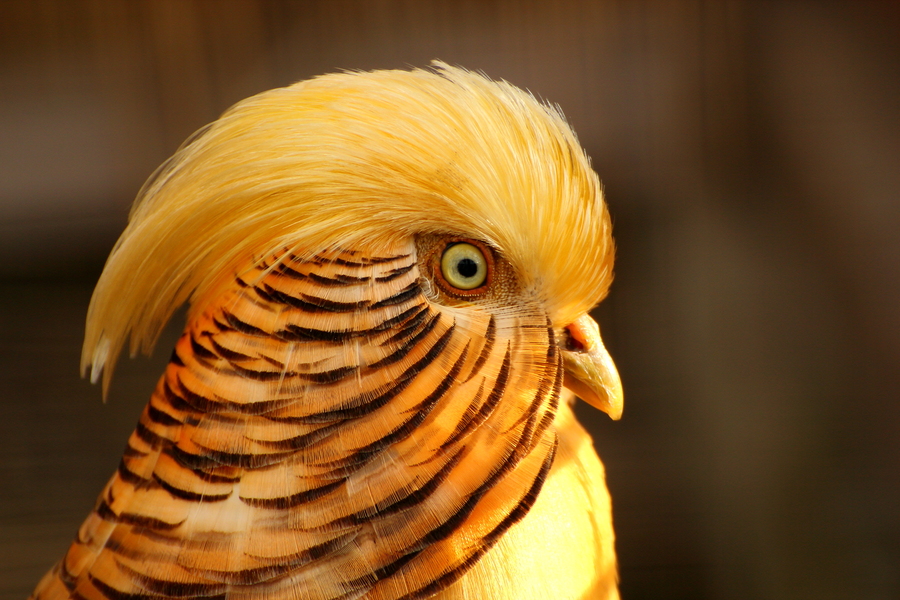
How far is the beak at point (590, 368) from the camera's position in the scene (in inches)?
32.0

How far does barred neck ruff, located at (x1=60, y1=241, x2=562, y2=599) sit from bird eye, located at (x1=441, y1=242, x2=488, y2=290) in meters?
0.04

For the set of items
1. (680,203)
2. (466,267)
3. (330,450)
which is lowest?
(330,450)

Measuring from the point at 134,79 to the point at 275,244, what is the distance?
1175 millimetres

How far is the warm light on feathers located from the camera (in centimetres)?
70

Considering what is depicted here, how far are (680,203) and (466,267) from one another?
45.9 inches

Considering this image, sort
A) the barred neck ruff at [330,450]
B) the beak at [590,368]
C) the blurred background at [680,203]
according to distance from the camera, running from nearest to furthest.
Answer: the barred neck ruff at [330,450] < the beak at [590,368] < the blurred background at [680,203]

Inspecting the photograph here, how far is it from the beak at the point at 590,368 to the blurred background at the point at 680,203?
819mm

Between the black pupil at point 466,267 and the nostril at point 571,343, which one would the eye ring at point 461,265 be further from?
the nostril at point 571,343

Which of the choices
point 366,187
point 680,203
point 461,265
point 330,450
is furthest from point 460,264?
point 680,203

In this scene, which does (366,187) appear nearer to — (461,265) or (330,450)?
(461,265)

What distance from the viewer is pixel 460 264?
0.74 m

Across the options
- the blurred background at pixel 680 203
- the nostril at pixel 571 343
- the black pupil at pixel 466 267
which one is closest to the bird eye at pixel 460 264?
the black pupil at pixel 466 267

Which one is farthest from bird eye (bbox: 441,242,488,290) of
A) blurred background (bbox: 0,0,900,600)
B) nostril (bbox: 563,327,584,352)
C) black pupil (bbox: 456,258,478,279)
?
blurred background (bbox: 0,0,900,600)

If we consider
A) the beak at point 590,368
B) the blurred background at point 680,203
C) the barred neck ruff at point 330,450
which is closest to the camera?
the barred neck ruff at point 330,450
